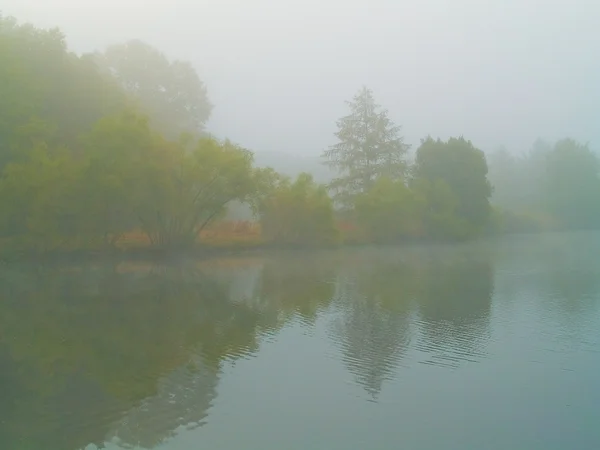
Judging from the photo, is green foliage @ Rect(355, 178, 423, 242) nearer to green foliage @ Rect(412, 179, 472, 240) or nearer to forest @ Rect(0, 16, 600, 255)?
forest @ Rect(0, 16, 600, 255)

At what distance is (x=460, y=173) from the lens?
62.0m

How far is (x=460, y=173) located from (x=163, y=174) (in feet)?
115

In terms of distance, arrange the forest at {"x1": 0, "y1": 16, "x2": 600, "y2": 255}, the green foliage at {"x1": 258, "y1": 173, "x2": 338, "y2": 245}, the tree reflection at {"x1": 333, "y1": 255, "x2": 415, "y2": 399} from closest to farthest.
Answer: the tree reflection at {"x1": 333, "y1": 255, "x2": 415, "y2": 399}
the forest at {"x1": 0, "y1": 16, "x2": 600, "y2": 255}
the green foliage at {"x1": 258, "y1": 173, "x2": 338, "y2": 245}

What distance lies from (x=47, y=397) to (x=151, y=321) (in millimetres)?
6519

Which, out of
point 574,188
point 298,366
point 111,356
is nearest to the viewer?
point 298,366

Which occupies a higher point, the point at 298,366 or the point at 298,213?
the point at 298,213

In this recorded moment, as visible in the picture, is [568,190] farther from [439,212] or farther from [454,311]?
[454,311]

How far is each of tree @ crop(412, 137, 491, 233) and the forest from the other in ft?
0.46

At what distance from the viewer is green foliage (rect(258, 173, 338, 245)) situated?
44.9 meters

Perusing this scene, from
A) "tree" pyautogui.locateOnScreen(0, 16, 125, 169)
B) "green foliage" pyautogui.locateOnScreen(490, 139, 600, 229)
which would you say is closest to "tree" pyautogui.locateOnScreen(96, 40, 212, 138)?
"tree" pyautogui.locateOnScreen(0, 16, 125, 169)

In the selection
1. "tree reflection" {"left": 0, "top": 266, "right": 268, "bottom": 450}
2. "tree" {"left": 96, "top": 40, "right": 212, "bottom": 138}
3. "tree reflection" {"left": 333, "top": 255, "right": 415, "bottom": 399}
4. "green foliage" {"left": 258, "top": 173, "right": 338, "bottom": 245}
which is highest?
"tree" {"left": 96, "top": 40, "right": 212, "bottom": 138}

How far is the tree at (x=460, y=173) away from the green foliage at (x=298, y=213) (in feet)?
57.0

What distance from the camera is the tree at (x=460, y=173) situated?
203 ft

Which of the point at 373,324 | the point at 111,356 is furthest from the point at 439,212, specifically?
the point at 111,356
